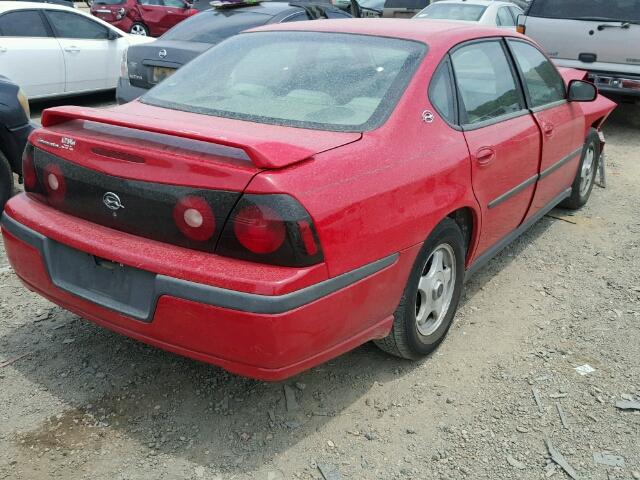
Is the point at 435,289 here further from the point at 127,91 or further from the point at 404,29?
the point at 127,91

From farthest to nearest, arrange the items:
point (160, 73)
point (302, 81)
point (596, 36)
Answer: point (596, 36)
point (160, 73)
point (302, 81)

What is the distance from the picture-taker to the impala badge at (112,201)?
2.53 metres

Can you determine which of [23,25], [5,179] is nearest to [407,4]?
[23,25]

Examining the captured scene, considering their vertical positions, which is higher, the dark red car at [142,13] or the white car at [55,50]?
the white car at [55,50]

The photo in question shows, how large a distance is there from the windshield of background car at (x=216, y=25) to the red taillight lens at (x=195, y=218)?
479 cm

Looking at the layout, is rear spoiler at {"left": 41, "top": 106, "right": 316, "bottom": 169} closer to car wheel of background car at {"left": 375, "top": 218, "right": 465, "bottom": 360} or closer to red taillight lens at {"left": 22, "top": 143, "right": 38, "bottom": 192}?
red taillight lens at {"left": 22, "top": 143, "right": 38, "bottom": 192}

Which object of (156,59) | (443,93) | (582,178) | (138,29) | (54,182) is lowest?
(138,29)

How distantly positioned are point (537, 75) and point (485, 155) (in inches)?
50.6

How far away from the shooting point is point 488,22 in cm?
1081

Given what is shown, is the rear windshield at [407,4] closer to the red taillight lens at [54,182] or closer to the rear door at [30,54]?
the rear door at [30,54]

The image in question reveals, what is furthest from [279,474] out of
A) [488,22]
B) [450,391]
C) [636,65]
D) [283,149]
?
[488,22]

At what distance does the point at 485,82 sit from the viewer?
3.57 m

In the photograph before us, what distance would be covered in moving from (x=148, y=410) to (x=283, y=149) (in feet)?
4.11

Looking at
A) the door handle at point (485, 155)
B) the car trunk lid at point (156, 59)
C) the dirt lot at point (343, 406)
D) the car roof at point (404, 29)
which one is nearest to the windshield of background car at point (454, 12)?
the car trunk lid at point (156, 59)
